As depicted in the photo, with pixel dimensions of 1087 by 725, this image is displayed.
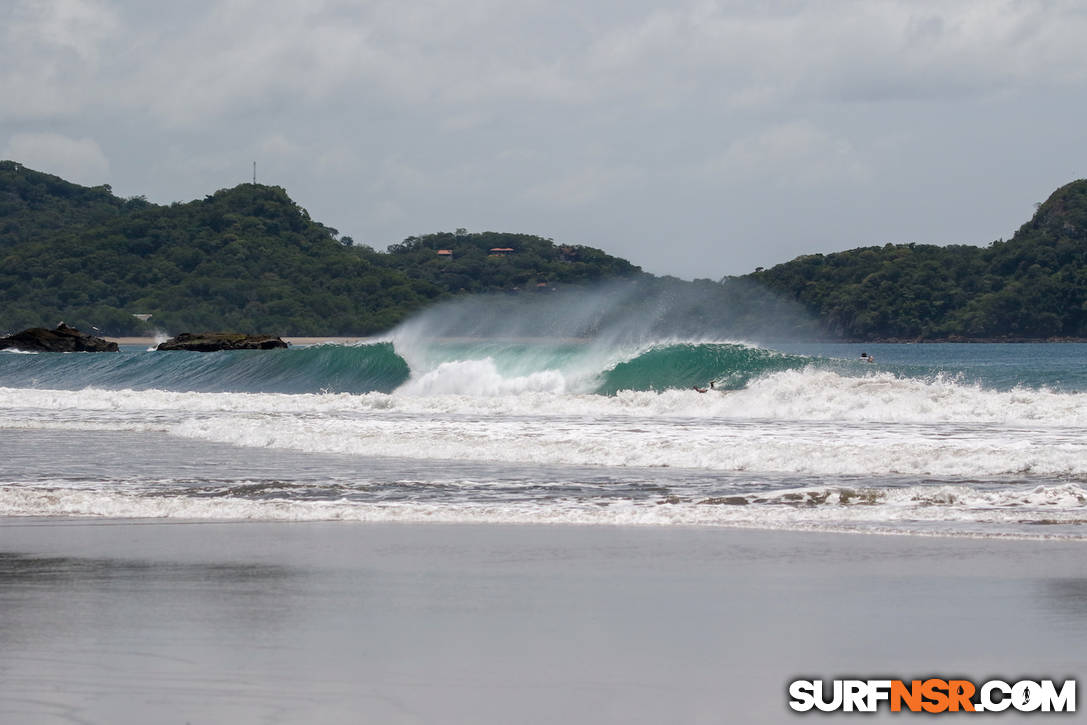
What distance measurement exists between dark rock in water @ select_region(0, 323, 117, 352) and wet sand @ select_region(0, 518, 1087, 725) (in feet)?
186

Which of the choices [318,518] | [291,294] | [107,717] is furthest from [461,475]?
[291,294]

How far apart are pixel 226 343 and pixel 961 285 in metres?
91.9

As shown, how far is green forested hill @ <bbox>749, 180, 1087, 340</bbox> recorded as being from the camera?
116 metres

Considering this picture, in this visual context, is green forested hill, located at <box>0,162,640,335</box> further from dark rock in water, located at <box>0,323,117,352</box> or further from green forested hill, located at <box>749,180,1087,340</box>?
dark rock in water, located at <box>0,323,117,352</box>

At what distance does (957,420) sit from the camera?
22812 mm

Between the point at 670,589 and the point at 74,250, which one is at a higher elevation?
the point at 74,250

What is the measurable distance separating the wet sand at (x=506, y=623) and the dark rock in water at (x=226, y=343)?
1771 inches

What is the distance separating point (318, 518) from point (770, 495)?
15.6 feet

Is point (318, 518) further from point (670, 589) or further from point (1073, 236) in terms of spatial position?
point (1073, 236)

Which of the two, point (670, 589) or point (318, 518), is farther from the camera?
point (318, 518)

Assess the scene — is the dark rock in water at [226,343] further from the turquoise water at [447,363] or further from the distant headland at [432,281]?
the distant headland at [432,281]

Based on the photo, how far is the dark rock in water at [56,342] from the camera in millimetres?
63219

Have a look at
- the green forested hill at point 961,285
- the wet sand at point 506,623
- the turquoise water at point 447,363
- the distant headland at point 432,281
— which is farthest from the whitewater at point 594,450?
the green forested hill at point 961,285

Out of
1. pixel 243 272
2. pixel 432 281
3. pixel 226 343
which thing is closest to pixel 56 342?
pixel 226 343
